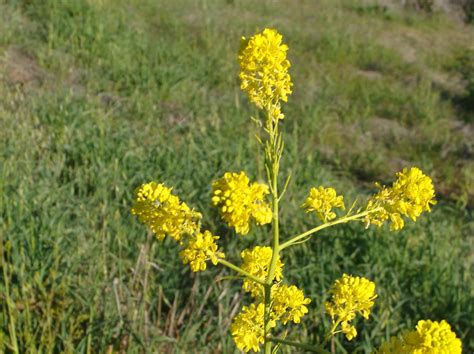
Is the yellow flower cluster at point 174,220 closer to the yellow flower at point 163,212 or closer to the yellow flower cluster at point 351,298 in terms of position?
the yellow flower at point 163,212

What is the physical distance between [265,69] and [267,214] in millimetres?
254

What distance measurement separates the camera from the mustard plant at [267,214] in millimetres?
1040

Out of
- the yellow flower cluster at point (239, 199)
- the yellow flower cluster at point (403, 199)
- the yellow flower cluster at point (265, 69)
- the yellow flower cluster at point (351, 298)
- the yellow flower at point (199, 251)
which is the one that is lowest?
the yellow flower cluster at point (351, 298)

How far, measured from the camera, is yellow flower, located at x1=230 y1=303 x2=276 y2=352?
1202 millimetres

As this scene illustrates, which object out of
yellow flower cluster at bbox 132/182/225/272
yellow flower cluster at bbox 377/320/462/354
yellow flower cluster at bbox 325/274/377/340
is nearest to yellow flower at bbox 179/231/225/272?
yellow flower cluster at bbox 132/182/225/272

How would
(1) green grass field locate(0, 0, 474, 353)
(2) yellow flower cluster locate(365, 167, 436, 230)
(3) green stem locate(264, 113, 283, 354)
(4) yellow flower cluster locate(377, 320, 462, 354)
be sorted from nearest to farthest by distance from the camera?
1. (4) yellow flower cluster locate(377, 320, 462, 354)
2. (3) green stem locate(264, 113, 283, 354)
3. (2) yellow flower cluster locate(365, 167, 436, 230)
4. (1) green grass field locate(0, 0, 474, 353)

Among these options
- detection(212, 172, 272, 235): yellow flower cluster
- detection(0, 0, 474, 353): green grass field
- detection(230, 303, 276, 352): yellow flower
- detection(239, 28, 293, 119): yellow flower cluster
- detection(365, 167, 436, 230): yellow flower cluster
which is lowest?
detection(0, 0, 474, 353): green grass field

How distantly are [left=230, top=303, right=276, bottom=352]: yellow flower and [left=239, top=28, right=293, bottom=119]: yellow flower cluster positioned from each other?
0.36 metres

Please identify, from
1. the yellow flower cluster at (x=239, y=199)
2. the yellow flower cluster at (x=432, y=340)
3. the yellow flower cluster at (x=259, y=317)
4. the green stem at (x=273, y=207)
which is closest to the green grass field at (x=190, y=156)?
the yellow flower cluster at (x=259, y=317)

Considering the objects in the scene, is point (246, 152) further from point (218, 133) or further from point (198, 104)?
point (198, 104)

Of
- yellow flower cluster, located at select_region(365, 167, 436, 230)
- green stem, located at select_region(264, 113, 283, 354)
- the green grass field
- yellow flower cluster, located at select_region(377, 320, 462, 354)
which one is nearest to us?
yellow flower cluster, located at select_region(377, 320, 462, 354)

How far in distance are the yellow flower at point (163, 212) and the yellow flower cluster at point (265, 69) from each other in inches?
8.7

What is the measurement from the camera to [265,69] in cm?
114

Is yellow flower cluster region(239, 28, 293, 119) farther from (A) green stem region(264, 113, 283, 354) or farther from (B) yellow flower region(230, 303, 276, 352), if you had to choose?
(B) yellow flower region(230, 303, 276, 352)
